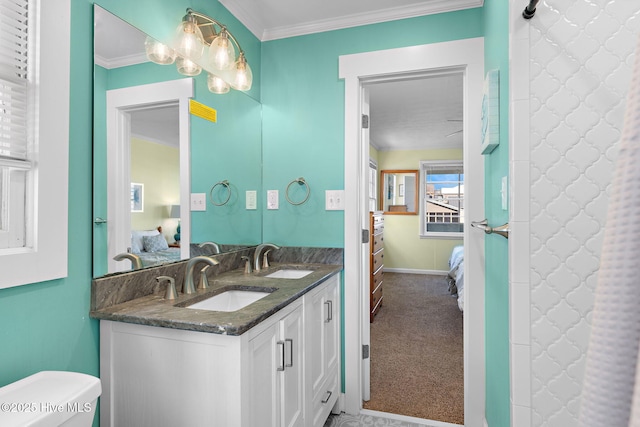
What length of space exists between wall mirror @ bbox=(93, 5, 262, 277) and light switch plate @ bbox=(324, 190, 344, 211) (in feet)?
1.66

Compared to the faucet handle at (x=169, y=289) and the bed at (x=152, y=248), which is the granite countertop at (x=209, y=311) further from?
the bed at (x=152, y=248)

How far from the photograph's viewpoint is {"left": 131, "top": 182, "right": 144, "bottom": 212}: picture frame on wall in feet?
4.75

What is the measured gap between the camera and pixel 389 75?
219 cm

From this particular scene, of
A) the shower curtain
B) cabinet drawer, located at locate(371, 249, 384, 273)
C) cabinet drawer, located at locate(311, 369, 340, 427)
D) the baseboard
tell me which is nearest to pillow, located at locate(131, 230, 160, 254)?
cabinet drawer, located at locate(311, 369, 340, 427)

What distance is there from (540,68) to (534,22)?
157 mm

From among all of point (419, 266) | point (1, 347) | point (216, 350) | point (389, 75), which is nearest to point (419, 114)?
point (389, 75)

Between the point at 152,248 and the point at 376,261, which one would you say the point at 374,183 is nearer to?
the point at 376,261

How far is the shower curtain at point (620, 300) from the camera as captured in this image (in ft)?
0.81

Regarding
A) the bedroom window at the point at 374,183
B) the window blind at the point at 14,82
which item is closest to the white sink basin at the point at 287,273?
the window blind at the point at 14,82

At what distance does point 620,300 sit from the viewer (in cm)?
25

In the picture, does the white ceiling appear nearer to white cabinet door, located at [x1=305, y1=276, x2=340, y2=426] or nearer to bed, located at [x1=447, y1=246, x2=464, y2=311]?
white cabinet door, located at [x1=305, y1=276, x2=340, y2=426]

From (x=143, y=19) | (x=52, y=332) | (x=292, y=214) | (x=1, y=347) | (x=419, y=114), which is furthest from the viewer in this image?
(x=419, y=114)

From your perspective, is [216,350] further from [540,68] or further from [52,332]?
[540,68]

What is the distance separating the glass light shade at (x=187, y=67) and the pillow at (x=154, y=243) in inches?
32.5
